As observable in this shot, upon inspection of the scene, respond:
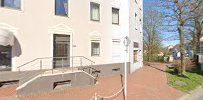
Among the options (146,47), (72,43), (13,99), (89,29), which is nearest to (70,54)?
(72,43)

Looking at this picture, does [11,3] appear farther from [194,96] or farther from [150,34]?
[150,34]

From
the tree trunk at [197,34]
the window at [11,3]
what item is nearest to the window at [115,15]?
the window at [11,3]

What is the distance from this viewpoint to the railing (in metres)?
16.3

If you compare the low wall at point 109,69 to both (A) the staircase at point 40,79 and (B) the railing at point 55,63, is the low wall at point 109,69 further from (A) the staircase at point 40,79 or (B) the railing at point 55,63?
(A) the staircase at point 40,79

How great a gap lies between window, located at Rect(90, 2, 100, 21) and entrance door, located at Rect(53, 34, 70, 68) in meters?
3.56

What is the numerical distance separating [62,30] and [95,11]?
4560mm

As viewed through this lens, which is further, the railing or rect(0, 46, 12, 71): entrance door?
the railing

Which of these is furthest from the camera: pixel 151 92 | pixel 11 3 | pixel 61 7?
pixel 61 7

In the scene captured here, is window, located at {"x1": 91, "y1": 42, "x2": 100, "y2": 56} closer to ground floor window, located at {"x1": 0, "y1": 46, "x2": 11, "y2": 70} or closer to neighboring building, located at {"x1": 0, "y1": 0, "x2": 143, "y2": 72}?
neighboring building, located at {"x1": 0, "y1": 0, "x2": 143, "y2": 72}

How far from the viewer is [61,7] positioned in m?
18.8

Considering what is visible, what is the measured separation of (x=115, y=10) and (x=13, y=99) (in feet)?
48.1

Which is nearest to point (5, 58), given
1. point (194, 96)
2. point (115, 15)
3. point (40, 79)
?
point (40, 79)

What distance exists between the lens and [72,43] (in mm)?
19375

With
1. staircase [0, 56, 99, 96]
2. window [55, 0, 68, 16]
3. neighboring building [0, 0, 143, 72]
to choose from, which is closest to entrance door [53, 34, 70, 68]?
neighboring building [0, 0, 143, 72]
